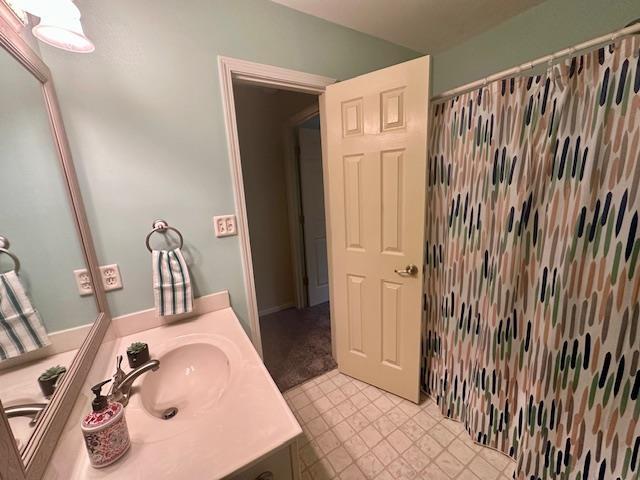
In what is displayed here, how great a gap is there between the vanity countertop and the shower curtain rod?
1.51 metres

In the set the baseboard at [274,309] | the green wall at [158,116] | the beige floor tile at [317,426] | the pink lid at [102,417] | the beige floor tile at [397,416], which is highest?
the green wall at [158,116]

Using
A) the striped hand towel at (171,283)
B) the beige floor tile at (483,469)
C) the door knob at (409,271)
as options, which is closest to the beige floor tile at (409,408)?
the beige floor tile at (483,469)

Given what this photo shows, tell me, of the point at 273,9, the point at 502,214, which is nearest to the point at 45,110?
the point at 273,9

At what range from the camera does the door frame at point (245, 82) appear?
127 cm

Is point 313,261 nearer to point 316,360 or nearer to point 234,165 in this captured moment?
point 316,360

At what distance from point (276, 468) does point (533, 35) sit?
8.07 ft

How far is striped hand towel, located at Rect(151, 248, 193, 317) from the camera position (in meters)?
1.18

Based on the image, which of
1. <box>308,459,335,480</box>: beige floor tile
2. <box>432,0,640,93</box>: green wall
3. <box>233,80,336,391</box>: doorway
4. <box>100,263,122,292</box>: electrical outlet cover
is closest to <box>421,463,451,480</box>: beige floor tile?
<box>308,459,335,480</box>: beige floor tile

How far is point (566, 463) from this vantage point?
106 centimetres

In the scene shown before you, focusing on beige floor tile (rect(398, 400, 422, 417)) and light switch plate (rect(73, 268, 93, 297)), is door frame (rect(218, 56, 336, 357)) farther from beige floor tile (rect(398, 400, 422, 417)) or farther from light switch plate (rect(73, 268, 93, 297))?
beige floor tile (rect(398, 400, 422, 417))

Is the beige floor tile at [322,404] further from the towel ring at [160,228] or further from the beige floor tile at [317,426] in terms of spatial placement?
the towel ring at [160,228]

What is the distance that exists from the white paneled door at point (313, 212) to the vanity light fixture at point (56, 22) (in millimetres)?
1918

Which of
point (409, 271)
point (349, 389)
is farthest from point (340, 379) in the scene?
point (409, 271)

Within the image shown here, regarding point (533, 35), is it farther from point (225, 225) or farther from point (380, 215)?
point (225, 225)
